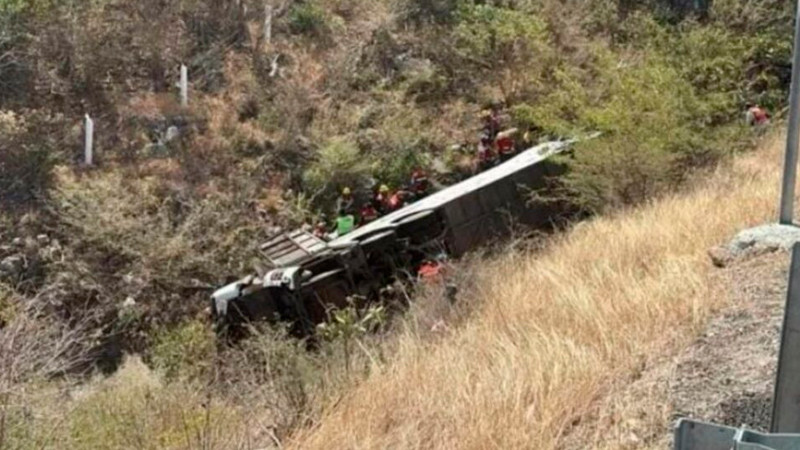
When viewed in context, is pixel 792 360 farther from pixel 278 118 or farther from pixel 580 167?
pixel 278 118

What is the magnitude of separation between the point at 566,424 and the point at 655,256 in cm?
279

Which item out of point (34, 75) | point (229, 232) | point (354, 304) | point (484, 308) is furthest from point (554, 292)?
point (34, 75)

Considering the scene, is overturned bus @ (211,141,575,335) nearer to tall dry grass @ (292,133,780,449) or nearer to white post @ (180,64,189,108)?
tall dry grass @ (292,133,780,449)

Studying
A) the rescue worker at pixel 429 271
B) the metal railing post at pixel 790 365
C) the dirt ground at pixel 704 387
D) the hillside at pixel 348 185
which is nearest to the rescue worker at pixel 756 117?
the hillside at pixel 348 185

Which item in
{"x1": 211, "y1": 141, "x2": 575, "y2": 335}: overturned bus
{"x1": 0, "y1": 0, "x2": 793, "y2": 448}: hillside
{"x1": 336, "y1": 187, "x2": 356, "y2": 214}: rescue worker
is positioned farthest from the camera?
{"x1": 336, "y1": 187, "x2": 356, "y2": 214}: rescue worker

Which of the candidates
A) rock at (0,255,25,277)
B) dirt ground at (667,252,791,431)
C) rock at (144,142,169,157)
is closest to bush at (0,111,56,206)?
rock at (0,255,25,277)

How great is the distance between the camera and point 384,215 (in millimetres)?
11742

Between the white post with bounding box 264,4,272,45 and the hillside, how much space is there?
0.13 m

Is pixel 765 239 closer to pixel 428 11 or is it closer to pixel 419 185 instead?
pixel 419 185

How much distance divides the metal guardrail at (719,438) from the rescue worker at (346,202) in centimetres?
1106

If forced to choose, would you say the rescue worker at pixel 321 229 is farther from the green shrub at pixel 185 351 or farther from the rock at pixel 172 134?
the rock at pixel 172 134

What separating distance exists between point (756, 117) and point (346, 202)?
6.17m

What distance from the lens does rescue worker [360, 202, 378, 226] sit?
11886 millimetres

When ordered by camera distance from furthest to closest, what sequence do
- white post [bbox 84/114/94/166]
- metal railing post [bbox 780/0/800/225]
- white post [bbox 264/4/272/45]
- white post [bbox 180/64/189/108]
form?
white post [bbox 264/4/272/45] → white post [bbox 180/64/189/108] → white post [bbox 84/114/94/166] → metal railing post [bbox 780/0/800/225]
